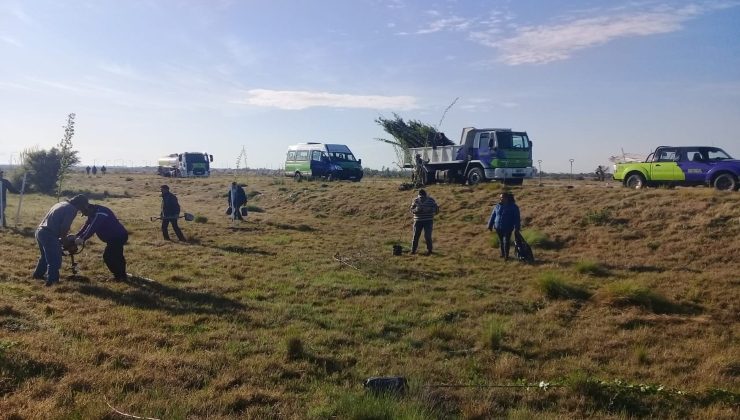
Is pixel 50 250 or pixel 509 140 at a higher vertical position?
pixel 509 140

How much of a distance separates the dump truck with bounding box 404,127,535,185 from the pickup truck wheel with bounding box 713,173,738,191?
6818 mm

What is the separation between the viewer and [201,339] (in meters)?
6.88

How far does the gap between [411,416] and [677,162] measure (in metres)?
17.5

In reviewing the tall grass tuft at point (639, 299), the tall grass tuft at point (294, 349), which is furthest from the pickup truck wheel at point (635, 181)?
the tall grass tuft at point (294, 349)

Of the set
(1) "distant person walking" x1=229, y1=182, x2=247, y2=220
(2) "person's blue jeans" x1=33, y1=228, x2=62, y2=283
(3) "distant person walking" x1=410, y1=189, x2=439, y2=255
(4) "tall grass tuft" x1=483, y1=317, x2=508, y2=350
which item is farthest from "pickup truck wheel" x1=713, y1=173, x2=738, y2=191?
(2) "person's blue jeans" x1=33, y1=228, x2=62, y2=283

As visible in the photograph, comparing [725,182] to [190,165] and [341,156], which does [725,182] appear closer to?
[341,156]

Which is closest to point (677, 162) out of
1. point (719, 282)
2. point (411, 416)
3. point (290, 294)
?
point (719, 282)

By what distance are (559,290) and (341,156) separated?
26344mm

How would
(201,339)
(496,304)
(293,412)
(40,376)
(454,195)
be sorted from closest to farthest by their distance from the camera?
1. (293,412)
2. (40,376)
3. (201,339)
4. (496,304)
5. (454,195)

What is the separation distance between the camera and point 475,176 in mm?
23766

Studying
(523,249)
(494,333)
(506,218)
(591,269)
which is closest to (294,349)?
(494,333)

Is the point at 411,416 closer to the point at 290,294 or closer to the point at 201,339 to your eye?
the point at 201,339

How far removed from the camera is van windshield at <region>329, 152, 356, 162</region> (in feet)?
115

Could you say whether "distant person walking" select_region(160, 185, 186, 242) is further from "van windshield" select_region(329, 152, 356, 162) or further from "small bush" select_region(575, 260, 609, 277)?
"van windshield" select_region(329, 152, 356, 162)
